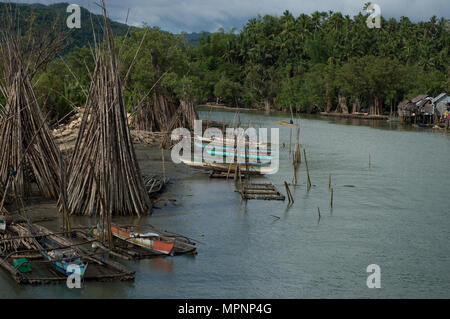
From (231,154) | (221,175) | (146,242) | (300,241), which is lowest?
(300,241)

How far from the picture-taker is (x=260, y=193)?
14586 millimetres

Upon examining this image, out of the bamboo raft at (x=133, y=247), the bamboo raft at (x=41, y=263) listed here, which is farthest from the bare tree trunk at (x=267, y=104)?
the bamboo raft at (x=41, y=263)

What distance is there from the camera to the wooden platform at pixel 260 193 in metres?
14.2

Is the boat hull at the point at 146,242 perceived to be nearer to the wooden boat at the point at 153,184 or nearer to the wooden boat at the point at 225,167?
the wooden boat at the point at 153,184

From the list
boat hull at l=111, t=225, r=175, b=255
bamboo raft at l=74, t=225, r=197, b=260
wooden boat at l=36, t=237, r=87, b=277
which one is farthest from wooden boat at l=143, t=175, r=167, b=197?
wooden boat at l=36, t=237, r=87, b=277

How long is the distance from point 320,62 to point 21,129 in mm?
62750

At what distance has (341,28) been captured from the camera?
73.1 m

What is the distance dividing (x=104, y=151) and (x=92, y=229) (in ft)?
5.17

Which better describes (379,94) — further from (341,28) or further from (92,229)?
(92,229)

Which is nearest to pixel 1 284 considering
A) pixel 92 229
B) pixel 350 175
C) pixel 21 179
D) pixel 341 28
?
pixel 92 229

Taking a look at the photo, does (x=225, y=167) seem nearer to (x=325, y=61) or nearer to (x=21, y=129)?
(x=21, y=129)

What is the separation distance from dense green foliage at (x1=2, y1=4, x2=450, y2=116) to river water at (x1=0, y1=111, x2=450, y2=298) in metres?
25.2

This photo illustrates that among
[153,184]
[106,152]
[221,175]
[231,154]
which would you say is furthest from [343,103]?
[106,152]

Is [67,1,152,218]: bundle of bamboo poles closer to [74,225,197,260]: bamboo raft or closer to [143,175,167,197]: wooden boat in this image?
[74,225,197,260]: bamboo raft
